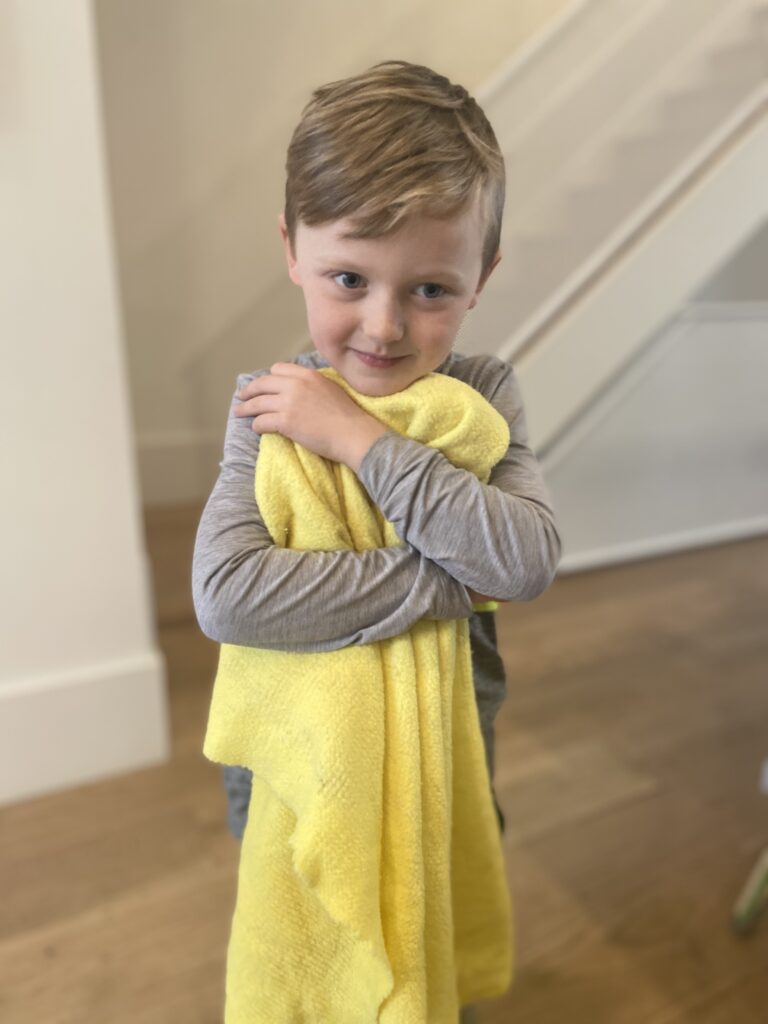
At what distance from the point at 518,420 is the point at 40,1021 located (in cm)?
101

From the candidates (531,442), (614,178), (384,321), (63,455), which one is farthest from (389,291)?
(614,178)

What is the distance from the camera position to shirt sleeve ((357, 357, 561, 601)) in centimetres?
58

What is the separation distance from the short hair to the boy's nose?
0.05 meters

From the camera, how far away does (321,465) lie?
Answer: 62 centimetres

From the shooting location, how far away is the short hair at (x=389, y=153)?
0.53 metres

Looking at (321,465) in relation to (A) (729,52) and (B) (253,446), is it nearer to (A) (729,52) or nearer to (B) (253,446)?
A: (B) (253,446)

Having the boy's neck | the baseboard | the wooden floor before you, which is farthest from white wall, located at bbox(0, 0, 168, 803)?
the boy's neck

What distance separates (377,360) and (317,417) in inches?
2.4

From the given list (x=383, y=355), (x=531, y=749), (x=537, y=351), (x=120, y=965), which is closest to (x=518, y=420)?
(x=383, y=355)

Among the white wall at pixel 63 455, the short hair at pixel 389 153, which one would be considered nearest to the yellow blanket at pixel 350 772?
the short hair at pixel 389 153

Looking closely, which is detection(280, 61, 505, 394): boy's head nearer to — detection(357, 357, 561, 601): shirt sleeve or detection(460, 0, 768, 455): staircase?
detection(357, 357, 561, 601): shirt sleeve

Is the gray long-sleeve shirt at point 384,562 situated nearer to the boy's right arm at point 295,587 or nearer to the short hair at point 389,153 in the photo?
the boy's right arm at point 295,587

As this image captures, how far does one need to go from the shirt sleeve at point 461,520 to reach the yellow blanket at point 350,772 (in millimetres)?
33

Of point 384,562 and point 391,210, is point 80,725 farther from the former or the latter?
point 391,210
